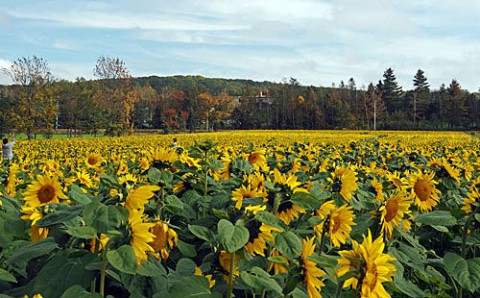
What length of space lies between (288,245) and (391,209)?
2.31 ft

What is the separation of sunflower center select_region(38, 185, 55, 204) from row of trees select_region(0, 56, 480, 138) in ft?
132

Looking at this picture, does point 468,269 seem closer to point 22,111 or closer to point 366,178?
point 366,178

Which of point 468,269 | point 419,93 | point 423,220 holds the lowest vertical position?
point 468,269

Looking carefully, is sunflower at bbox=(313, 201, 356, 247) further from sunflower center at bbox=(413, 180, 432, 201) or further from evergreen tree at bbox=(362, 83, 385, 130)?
evergreen tree at bbox=(362, 83, 385, 130)

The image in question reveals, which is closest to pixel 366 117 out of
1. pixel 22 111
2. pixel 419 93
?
pixel 419 93

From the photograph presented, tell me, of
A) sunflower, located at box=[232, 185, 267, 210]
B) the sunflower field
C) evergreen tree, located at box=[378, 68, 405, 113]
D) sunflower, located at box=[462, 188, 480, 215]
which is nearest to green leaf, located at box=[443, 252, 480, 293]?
the sunflower field

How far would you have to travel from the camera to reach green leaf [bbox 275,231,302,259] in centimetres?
121

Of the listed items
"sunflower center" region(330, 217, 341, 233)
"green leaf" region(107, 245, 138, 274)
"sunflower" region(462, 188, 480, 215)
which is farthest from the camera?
"sunflower" region(462, 188, 480, 215)

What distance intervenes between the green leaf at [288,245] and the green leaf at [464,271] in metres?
0.66

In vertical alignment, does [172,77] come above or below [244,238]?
above

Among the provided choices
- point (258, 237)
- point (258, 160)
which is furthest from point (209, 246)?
point (258, 160)

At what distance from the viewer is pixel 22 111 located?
38906 mm

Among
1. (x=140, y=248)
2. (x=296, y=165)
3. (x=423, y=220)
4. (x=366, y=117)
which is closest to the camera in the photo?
(x=140, y=248)

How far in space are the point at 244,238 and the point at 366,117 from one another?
6800 centimetres
